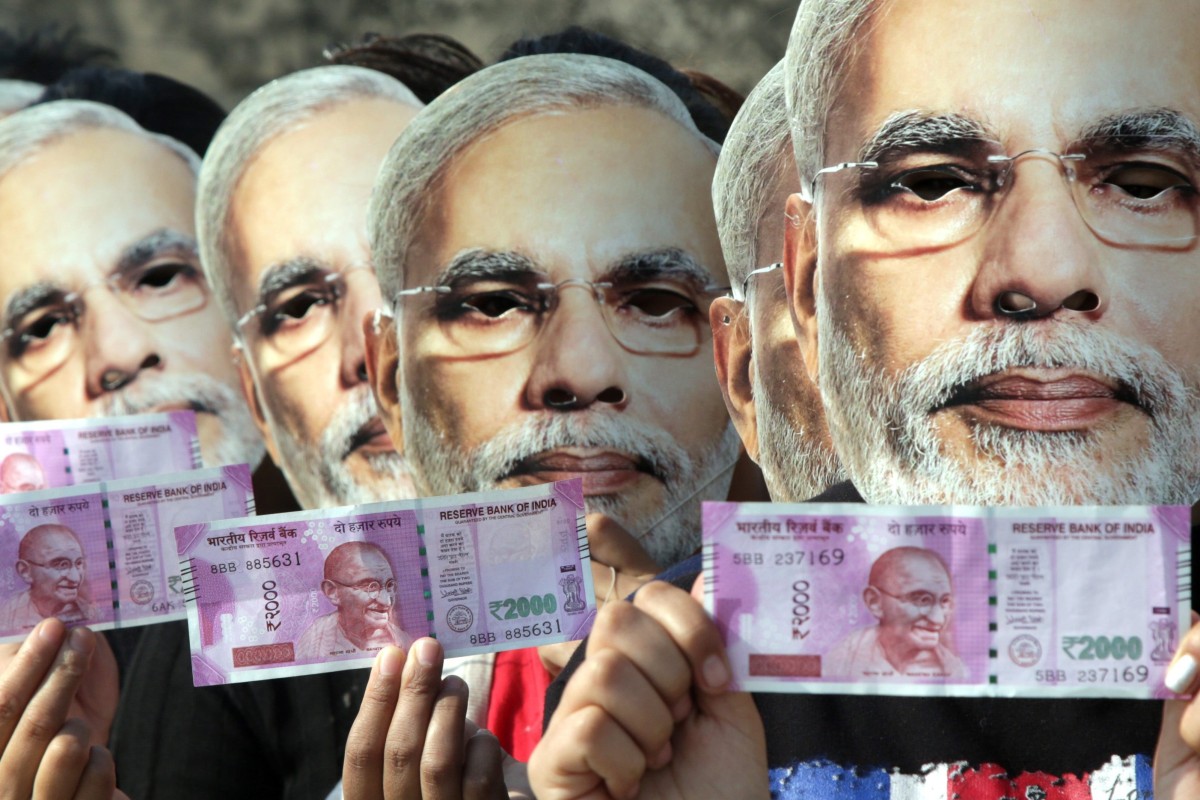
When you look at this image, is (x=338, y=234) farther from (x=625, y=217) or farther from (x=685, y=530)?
(x=685, y=530)

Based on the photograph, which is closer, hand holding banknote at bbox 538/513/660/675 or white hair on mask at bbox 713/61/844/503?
white hair on mask at bbox 713/61/844/503

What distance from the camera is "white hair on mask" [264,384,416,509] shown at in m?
2.61

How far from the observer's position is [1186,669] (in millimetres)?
1312

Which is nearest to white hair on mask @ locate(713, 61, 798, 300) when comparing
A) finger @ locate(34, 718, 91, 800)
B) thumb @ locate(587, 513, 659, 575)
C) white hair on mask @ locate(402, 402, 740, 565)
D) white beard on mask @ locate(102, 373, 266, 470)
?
white hair on mask @ locate(402, 402, 740, 565)

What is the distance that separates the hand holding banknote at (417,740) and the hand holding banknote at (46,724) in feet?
1.62

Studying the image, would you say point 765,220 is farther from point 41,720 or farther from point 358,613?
point 41,720

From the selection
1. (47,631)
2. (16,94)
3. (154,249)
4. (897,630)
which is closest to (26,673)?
(47,631)

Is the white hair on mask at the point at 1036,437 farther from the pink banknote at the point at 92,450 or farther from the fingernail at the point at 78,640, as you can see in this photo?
the pink banknote at the point at 92,450

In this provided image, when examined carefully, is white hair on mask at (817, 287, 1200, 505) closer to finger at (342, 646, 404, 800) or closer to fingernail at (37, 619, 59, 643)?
finger at (342, 646, 404, 800)

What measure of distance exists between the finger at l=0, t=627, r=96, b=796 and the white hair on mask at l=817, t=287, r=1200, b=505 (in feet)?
3.94

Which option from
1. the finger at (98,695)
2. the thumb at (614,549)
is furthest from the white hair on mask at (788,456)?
the finger at (98,695)

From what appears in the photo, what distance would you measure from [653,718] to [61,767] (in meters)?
1.01

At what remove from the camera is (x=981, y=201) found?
1.70m

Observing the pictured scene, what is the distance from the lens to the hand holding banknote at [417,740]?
64.6 inches
